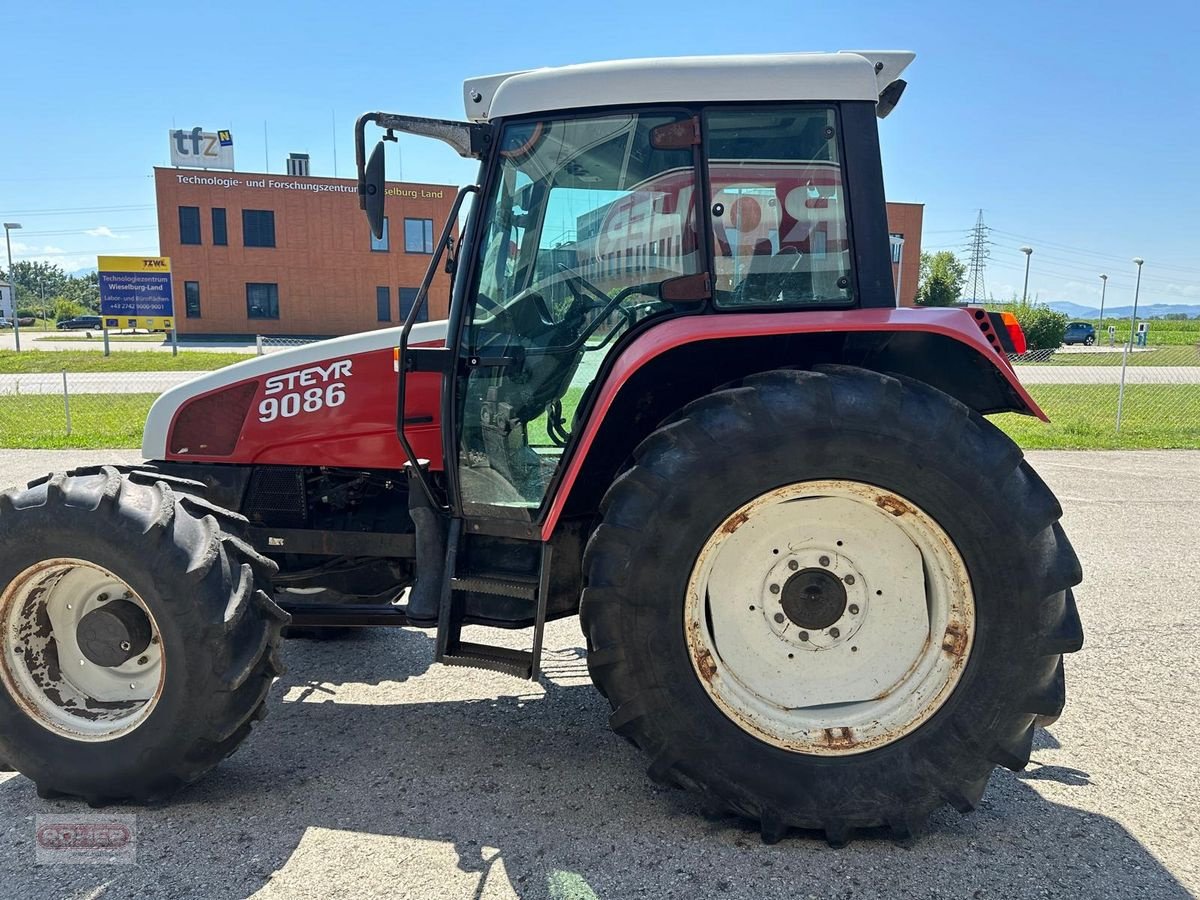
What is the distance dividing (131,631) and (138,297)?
30.3 m

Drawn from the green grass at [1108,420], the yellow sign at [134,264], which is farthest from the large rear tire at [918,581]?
the yellow sign at [134,264]

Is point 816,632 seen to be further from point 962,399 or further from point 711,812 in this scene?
point 962,399

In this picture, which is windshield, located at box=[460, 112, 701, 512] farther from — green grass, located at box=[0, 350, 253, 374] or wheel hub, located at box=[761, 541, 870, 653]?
green grass, located at box=[0, 350, 253, 374]

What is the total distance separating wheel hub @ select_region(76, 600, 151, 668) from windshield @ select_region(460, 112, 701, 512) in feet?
4.07

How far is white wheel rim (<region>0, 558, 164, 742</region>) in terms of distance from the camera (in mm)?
2934

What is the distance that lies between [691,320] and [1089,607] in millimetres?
3705

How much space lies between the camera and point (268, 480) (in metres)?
3.71

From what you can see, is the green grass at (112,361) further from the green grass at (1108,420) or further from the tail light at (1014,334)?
the tail light at (1014,334)

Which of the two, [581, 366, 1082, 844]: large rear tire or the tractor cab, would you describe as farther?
the tractor cab

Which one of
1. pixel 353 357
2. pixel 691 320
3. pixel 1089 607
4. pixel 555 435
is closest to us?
pixel 691 320

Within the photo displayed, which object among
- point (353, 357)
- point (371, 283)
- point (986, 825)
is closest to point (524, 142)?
point (353, 357)

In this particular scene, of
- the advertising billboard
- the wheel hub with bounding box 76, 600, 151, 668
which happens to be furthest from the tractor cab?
the advertising billboard

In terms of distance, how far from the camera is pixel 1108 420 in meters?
13.0

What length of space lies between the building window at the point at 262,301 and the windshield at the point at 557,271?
4077 cm
